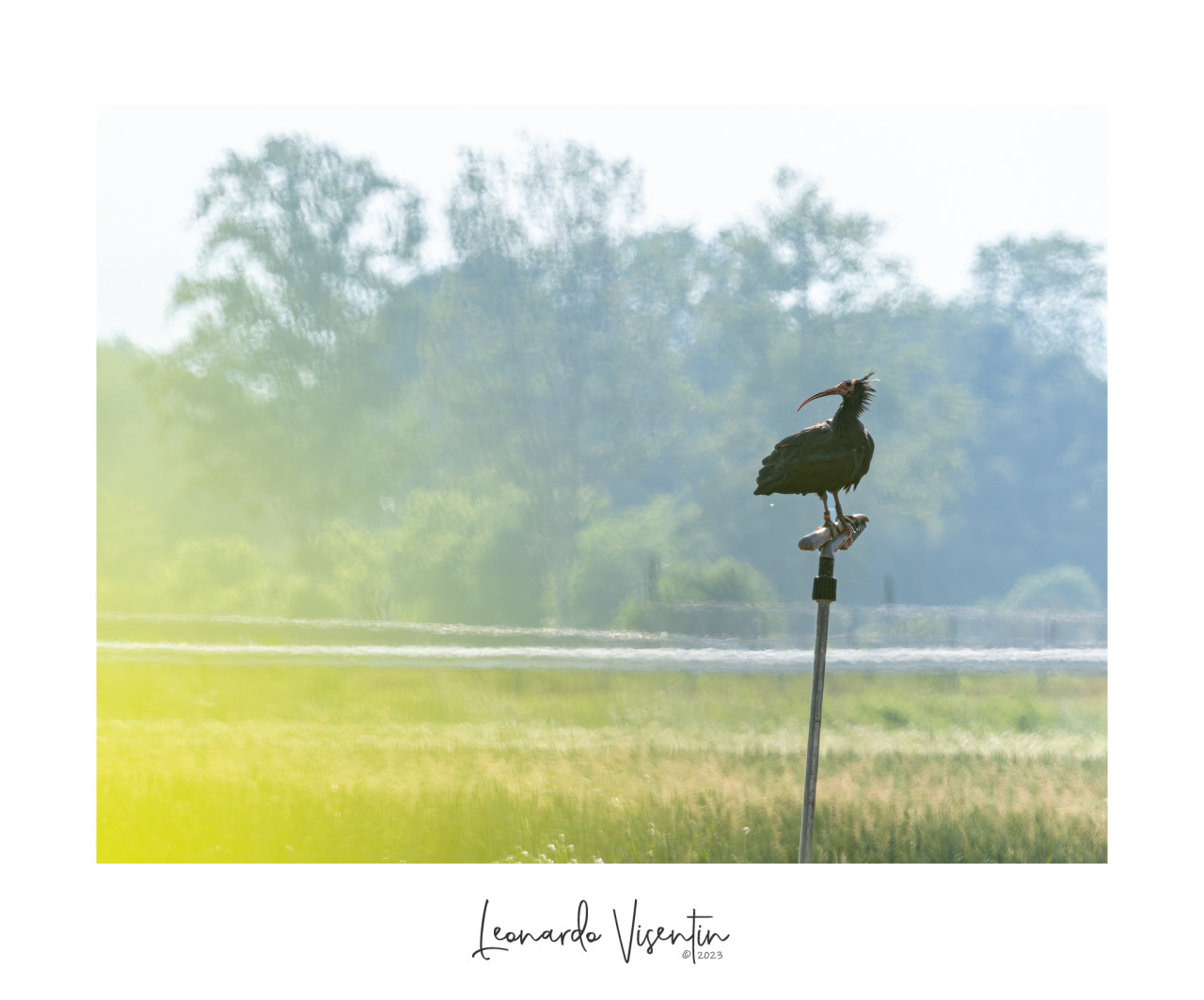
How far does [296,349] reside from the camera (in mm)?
9578

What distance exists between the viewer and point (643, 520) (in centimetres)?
936

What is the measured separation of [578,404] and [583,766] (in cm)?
422

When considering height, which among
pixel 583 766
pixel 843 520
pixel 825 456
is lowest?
pixel 583 766

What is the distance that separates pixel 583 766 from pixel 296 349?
5303mm

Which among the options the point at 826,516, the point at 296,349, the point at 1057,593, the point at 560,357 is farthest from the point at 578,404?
the point at 826,516

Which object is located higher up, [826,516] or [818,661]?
[826,516]

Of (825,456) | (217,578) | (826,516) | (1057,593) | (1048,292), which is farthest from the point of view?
(1048,292)

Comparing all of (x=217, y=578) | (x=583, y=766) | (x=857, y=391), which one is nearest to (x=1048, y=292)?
(x=857, y=391)

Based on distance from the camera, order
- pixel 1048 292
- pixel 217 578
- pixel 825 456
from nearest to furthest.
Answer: pixel 825 456 < pixel 217 578 < pixel 1048 292

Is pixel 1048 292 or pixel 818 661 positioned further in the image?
pixel 1048 292

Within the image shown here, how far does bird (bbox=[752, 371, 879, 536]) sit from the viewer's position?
4336mm

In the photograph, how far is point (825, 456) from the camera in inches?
171

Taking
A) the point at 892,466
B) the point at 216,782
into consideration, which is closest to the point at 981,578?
the point at 892,466

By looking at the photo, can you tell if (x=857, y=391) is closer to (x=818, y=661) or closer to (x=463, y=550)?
(x=818, y=661)
